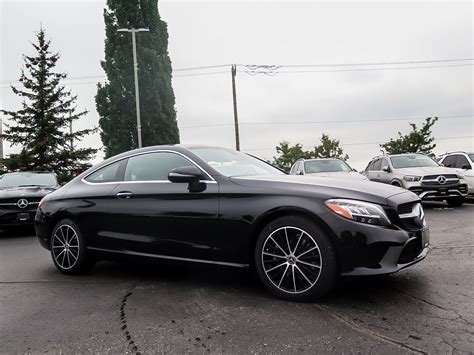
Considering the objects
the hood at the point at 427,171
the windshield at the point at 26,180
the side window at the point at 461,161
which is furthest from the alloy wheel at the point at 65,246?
the side window at the point at 461,161

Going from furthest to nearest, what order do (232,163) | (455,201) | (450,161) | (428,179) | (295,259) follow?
(450,161) → (455,201) → (428,179) → (232,163) → (295,259)

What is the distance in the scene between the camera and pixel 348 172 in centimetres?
1246

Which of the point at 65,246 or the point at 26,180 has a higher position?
the point at 26,180

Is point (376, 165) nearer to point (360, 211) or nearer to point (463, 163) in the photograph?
point (463, 163)

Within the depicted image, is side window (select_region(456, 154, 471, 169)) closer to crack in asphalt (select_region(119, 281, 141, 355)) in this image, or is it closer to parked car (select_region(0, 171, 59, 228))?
parked car (select_region(0, 171, 59, 228))

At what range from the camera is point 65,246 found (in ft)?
17.6

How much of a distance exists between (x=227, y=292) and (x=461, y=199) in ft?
32.6

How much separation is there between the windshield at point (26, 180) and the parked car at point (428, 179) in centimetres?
904

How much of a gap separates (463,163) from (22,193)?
12.2 m

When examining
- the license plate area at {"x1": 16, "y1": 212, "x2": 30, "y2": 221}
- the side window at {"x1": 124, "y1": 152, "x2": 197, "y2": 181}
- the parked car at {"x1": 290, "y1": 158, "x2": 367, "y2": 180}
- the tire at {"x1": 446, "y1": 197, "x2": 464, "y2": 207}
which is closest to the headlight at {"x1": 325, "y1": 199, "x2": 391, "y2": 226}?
the side window at {"x1": 124, "y1": 152, "x2": 197, "y2": 181}

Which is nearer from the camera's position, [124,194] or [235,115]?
[124,194]

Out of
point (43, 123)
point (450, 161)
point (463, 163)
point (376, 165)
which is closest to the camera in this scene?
point (463, 163)

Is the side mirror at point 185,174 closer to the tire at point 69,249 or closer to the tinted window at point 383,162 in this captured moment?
the tire at point 69,249

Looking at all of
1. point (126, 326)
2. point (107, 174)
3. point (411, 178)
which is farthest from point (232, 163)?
point (411, 178)
